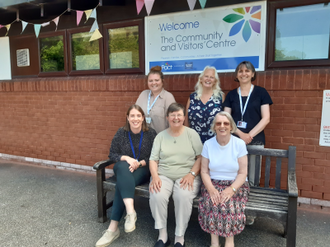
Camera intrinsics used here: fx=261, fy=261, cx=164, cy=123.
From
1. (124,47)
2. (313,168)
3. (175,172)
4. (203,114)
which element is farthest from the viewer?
(124,47)

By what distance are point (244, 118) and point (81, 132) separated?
127 inches

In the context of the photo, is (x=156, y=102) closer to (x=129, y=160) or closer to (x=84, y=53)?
(x=129, y=160)

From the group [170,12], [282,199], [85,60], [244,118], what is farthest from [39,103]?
[282,199]

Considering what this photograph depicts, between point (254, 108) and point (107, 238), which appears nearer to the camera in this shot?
point (107, 238)

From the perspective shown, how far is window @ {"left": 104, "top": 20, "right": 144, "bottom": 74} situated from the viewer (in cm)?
431

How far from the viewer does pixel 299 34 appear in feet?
11.1

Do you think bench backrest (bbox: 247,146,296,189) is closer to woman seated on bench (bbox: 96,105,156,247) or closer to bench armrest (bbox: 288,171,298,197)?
bench armrest (bbox: 288,171,298,197)

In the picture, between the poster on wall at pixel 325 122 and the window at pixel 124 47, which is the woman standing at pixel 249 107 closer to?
the poster on wall at pixel 325 122

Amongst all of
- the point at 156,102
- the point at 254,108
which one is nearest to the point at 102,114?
the point at 156,102

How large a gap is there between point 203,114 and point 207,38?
131 cm

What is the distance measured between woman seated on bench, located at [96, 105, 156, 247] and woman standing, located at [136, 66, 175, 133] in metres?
0.24

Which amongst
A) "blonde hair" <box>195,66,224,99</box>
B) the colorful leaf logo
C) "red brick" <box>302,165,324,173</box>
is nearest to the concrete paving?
"red brick" <box>302,165,324,173</box>

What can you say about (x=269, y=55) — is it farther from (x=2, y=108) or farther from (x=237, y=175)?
(x=2, y=108)

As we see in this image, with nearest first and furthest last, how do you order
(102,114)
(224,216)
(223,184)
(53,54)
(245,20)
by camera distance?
(224,216), (223,184), (245,20), (102,114), (53,54)
